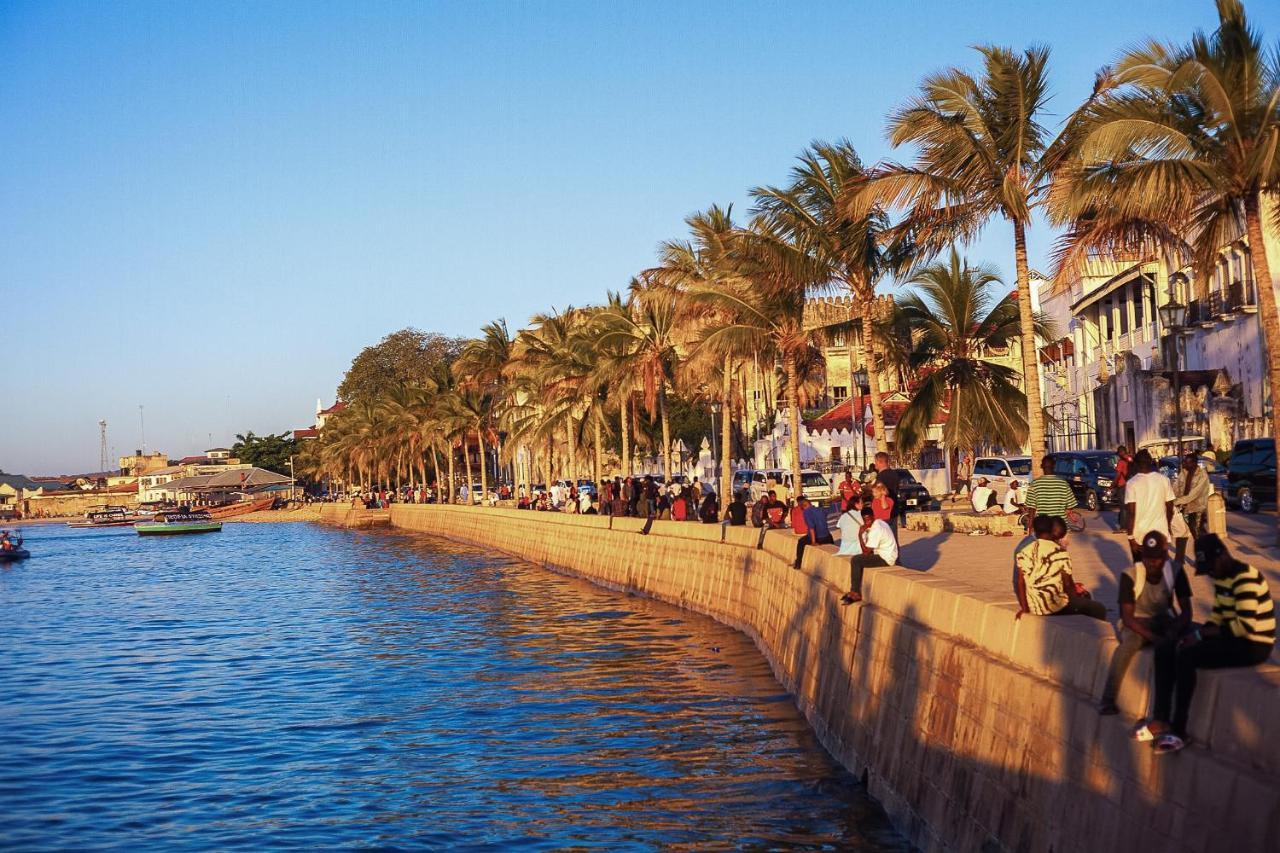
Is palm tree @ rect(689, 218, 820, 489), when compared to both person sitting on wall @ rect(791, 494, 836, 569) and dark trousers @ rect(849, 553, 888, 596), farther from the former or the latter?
dark trousers @ rect(849, 553, 888, 596)

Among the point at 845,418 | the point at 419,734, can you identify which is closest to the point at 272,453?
the point at 845,418

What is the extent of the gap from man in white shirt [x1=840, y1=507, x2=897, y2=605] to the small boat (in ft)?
331

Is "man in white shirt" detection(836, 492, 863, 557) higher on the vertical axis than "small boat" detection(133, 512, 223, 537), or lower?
higher

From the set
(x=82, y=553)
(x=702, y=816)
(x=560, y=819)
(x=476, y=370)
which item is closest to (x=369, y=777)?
(x=560, y=819)

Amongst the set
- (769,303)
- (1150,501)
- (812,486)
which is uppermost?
(769,303)

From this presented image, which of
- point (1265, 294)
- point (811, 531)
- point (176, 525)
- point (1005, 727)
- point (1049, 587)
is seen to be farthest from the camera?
point (176, 525)

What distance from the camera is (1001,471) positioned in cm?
3744

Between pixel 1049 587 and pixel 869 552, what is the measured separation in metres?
6.60

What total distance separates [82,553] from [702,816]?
282 feet

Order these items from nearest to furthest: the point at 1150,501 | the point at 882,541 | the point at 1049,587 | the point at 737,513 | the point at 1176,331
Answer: the point at 1049,587
the point at 1150,501
the point at 882,541
the point at 737,513
the point at 1176,331

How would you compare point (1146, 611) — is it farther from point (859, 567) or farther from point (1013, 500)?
point (1013, 500)

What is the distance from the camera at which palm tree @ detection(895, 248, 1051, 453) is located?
42.5m

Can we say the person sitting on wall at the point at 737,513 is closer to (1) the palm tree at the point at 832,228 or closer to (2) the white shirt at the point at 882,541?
(1) the palm tree at the point at 832,228

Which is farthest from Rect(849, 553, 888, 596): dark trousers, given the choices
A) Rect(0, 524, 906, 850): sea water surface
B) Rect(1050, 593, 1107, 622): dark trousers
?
Rect(1050, 593, 1107, 622): dark trousers
